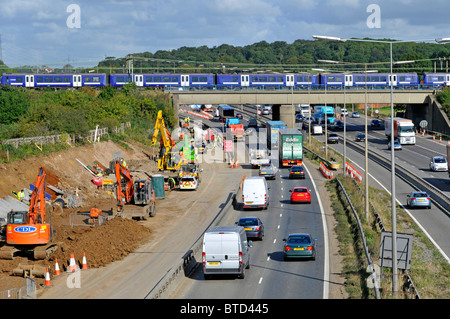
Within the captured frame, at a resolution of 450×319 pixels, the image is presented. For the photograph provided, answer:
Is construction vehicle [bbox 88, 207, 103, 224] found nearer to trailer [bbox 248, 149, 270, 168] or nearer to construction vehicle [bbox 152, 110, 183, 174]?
construction vehicle [bbox 152, 110, 183, 174]

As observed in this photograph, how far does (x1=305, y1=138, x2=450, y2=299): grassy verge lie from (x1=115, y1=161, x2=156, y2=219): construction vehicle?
13.8 metres

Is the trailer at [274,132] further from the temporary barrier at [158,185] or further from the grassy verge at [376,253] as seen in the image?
the temporary barrier at [158,185]

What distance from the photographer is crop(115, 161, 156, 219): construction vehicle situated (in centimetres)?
4884

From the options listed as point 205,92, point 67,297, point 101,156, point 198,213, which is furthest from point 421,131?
point 67,297

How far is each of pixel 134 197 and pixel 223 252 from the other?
2040cm

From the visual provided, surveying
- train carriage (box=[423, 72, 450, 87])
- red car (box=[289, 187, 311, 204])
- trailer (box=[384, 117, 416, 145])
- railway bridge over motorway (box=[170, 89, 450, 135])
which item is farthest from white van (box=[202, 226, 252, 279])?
train carriage (box=[423, 72, 450, 87])

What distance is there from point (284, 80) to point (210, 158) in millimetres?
39324

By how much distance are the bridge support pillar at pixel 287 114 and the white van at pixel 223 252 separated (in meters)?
81.8

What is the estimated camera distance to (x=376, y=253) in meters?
37.5

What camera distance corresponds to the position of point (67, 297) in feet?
100.0

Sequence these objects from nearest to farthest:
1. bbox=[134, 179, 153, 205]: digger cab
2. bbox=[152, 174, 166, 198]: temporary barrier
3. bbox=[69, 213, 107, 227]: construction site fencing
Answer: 1. bbox=[69, 213, 107, 227]: construction site fencing
2. bbox=[134, 179, 153, 205]: digger cab
3. bbox=[152, 174, 166, 198]: temporary barrier
